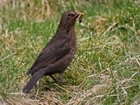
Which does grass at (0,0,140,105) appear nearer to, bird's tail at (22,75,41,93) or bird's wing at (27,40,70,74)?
bird's tail at (22,75,41,93)

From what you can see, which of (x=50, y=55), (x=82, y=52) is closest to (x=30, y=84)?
(x=50, y=55)

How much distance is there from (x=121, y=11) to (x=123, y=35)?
1.82 ft

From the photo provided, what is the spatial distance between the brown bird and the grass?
0.21 m

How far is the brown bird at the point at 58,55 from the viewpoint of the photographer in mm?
7224

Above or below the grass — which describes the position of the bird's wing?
above

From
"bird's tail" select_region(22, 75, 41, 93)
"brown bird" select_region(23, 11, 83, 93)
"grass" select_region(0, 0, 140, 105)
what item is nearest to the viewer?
"grass" select_region(0, 0, 140, 105)

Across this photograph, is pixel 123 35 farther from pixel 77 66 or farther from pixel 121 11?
pixel 77 66

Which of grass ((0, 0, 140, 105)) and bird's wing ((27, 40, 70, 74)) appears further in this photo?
bird's wing ((27, 40, 70, 74))

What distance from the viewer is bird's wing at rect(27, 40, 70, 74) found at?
7288 mm

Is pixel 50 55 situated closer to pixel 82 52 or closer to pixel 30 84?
pixel 30 84

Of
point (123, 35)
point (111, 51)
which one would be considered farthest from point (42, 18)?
point (111, 51)

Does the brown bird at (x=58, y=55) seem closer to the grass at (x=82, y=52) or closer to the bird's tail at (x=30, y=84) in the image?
the bird's tail at (x=30, y=84)

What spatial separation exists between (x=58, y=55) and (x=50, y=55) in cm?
11

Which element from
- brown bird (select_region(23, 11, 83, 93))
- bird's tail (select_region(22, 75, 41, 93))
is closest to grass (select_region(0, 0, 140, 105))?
bird's tail (select_region(22, 75, 41, 93))
